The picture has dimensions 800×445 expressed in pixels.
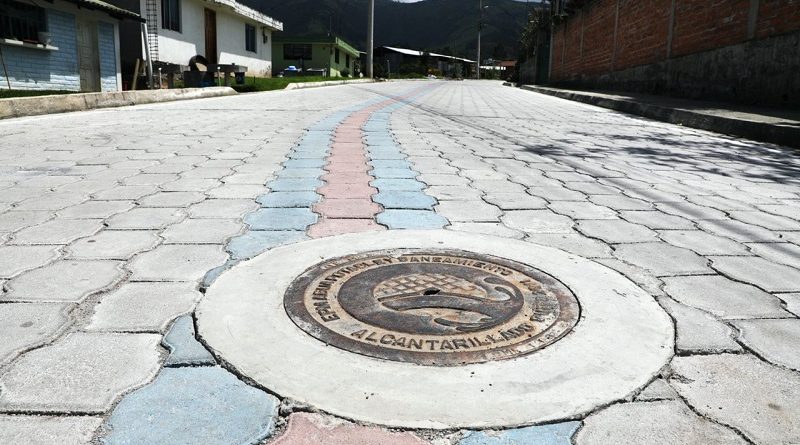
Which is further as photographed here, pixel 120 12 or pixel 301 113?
pixel 120 12

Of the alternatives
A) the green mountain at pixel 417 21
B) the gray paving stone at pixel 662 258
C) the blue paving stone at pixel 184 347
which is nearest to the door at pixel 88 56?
the blue paving stone at pixel 184 347

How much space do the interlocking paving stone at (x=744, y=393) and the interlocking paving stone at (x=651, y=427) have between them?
0.05 metres

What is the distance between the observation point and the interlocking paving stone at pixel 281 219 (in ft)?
10.8

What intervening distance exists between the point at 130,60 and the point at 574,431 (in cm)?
2302

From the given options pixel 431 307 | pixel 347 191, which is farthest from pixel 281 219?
pixel 431 307

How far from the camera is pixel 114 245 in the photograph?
2.93 meters

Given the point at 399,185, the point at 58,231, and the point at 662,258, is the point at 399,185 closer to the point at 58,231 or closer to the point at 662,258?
the point at 662,258

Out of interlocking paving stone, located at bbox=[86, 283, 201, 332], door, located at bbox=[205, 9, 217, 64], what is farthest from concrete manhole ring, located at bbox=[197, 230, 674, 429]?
door, located at bbox=[205, 9, 217, 64]

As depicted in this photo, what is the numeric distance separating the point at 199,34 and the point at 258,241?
25366 millimetres

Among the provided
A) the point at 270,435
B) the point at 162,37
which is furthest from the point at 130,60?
the point at 270,435

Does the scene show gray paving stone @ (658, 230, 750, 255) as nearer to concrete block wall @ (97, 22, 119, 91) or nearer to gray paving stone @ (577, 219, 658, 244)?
gray paving stone @ (577, 219, 658, 244)

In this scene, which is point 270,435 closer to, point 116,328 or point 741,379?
point 116,328

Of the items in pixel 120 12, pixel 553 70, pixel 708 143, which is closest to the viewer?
pixel 708 143

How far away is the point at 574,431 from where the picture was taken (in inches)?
58.5
